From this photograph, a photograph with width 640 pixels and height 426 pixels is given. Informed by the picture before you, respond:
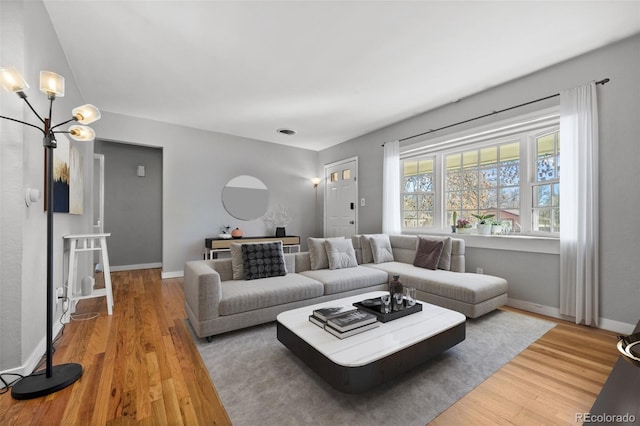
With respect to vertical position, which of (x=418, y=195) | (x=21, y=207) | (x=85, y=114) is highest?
(x=85, y=114)

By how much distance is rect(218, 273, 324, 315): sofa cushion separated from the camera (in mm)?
2346

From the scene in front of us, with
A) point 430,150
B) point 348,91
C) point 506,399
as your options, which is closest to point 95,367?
point 506,399

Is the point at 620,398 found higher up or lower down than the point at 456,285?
higher up

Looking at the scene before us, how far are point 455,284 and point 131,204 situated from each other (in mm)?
5733

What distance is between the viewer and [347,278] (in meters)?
3.05

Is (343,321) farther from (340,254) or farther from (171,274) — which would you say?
(171,274)

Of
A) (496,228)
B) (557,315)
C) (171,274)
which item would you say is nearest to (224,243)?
(171,274)

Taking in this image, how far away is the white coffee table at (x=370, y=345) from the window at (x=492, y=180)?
201cm

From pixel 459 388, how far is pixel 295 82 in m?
3.25

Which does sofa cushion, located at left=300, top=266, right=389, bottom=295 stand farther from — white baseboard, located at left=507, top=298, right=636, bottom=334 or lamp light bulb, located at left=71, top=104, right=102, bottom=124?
lamp light bulb, located at left=71, top=104, right=102, bottom=124

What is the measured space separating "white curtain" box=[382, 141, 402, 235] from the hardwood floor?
7.75ft

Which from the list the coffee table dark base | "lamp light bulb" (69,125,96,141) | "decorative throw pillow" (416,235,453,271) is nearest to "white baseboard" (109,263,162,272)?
"lamp light bulb" (69,125,96,141)

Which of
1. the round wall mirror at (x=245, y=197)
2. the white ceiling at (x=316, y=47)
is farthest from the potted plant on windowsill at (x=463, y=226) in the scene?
the round wall mirror at (x=245, y=197)

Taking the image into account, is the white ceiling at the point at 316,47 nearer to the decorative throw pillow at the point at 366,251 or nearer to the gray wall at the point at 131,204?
the gray wall at the point at 131,204
